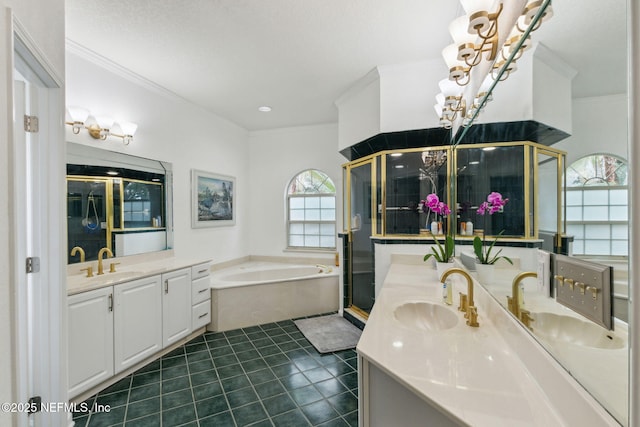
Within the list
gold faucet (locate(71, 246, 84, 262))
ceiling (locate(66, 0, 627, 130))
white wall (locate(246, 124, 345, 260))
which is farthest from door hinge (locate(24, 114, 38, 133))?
white wall (locate(246, 124, 345, 260))

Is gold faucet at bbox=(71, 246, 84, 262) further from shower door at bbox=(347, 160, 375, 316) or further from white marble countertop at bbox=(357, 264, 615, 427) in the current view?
shower door at bbox=(347, 160, 375, 316)

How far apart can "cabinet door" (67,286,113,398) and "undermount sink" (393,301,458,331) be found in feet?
6.92

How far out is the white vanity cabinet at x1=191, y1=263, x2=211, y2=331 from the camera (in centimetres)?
303

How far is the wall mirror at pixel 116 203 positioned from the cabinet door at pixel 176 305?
57cm

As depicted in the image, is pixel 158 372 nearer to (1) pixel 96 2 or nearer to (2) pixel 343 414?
(2) pixel 343 414

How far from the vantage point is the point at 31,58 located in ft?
4.01

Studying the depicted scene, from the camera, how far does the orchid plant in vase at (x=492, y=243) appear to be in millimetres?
1447

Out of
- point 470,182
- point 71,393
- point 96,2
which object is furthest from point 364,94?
point 71,393

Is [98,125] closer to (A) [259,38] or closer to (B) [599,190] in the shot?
(A) [259,38]

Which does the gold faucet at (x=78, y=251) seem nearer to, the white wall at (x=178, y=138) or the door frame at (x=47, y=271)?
the white wall at (x=178, y=138)

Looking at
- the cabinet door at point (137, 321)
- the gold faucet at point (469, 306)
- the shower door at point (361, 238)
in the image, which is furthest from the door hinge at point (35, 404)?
the shower door at point (361, 238)

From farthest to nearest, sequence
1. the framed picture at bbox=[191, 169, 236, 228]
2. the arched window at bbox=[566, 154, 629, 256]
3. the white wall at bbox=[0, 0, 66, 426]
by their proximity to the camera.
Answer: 1. the framed picture at bbox=[191, 169, 236, 228]
2. the white wall at bbox=[0, 0, 66, 426]
3. the arched window at bbox=[566, 154, 629, 256]

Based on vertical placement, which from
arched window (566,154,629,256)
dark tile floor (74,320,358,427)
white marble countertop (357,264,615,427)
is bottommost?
dark tile floor (74,320,358,427)

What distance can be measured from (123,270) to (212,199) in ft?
5.24
